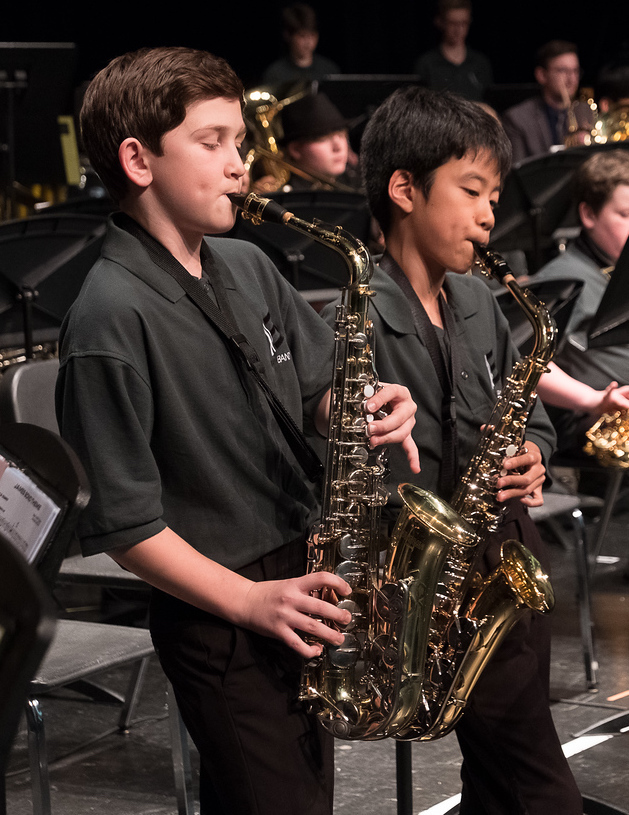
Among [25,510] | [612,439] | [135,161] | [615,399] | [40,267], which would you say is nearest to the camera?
[25,510]

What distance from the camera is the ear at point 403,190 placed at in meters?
2.00

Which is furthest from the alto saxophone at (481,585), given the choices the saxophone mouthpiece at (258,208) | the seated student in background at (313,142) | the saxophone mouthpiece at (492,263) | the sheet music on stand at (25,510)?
the seated student in background at (313,142)

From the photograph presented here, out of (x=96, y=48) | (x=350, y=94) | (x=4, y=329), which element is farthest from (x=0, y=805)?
(x=96, y=48)

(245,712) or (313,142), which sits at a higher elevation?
(313,142)

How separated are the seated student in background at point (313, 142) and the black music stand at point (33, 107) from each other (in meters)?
1.01

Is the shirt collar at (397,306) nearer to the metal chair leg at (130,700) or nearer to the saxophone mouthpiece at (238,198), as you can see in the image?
the saxophone mouthpiece at (238,198)

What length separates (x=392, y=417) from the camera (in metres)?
1.58

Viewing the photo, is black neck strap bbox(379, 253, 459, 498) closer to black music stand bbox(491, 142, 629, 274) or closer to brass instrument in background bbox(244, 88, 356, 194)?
black music stand bbox(491, 142, 629, 274)

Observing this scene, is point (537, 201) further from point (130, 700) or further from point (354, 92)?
point (130, 700)

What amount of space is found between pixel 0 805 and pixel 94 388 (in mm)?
751

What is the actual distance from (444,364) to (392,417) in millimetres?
412

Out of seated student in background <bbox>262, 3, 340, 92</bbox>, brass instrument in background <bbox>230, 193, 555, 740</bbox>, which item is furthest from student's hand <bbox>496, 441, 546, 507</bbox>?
seated student in background <bbox>262, 3, 340, 92</bbox>

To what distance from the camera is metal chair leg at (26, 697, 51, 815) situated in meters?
2.01

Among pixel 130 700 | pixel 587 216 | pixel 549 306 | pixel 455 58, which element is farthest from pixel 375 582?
pixel 455 58
